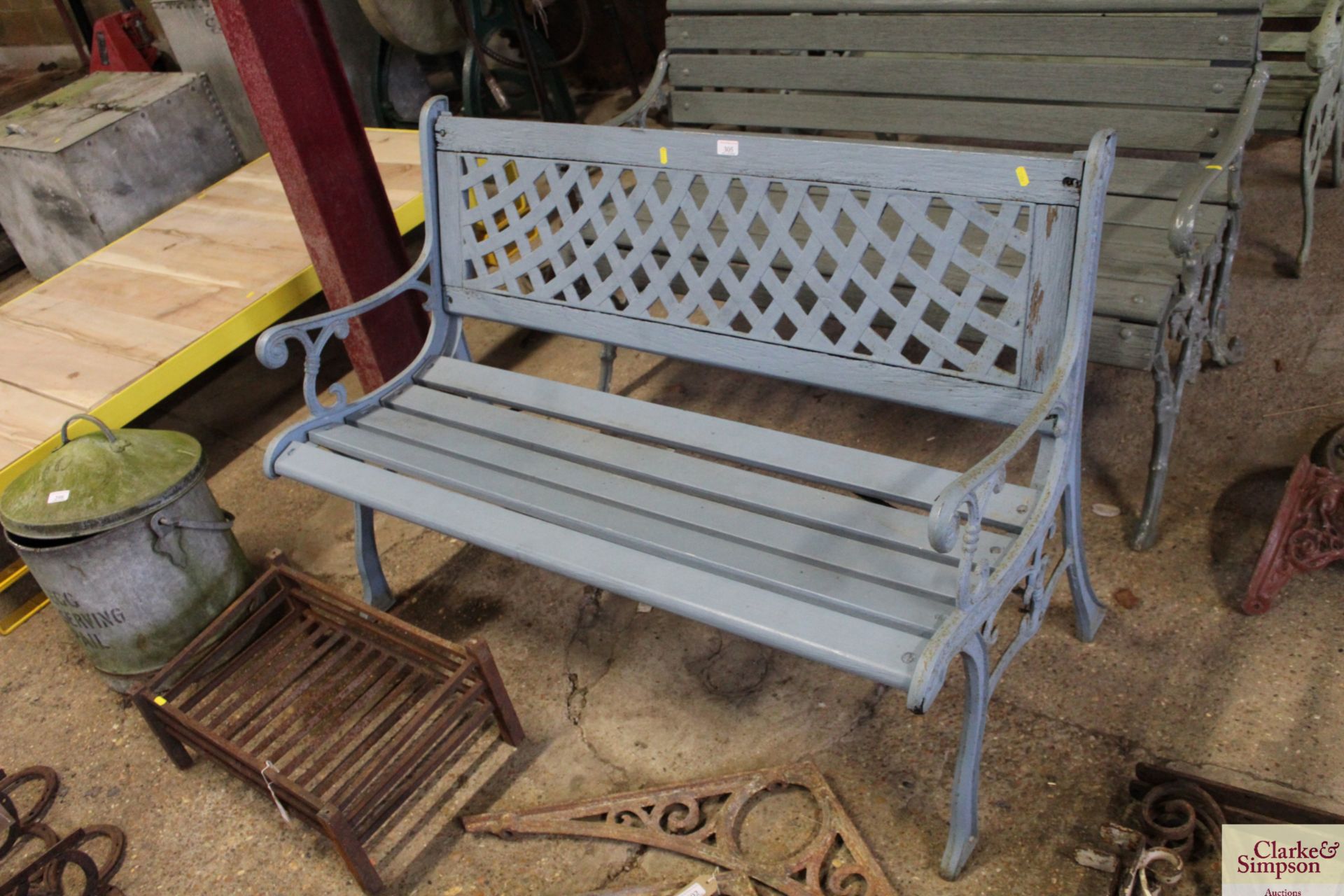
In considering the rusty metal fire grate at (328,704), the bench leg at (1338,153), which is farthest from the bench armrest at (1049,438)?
the bench leg at (1338,153)

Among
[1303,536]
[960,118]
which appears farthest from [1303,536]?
[960,118]

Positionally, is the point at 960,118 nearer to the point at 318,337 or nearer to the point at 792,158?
the point at 792,158

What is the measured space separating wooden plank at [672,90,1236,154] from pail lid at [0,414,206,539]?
78.0 inches

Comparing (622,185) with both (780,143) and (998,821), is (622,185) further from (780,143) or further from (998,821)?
(998,821)

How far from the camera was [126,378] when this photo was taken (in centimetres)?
319

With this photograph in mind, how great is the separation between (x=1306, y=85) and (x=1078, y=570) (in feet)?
7.08

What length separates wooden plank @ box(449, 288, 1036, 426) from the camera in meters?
2.16

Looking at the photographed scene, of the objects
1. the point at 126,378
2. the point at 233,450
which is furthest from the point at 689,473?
the point at 233,450

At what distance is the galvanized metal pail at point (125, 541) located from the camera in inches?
104

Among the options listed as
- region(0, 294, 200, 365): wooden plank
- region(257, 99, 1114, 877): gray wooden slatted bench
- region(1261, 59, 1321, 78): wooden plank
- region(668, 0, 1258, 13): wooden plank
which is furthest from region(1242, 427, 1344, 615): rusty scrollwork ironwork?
region(0, 294, 200, 365): wooden plank

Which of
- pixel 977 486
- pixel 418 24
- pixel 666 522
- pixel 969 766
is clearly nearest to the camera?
pixel 977 486

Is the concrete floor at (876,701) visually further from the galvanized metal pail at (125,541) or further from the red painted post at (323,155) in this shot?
the red painted post at (323,155)

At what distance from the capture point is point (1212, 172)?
2.36m

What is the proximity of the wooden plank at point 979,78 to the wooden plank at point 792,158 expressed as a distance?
985mm
